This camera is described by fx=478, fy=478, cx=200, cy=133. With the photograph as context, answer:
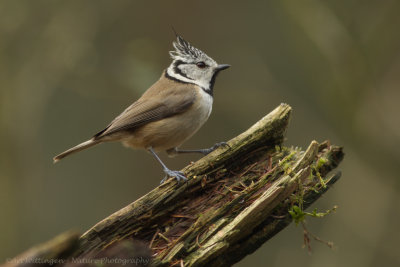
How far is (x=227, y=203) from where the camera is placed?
3633mm

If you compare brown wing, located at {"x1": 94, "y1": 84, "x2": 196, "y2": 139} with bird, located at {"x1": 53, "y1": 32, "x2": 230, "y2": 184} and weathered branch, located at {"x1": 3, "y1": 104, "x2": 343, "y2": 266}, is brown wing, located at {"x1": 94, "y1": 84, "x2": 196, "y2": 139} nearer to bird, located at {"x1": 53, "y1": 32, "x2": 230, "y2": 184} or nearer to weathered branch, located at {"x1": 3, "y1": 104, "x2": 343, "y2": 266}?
bird, located at {"x1": 53, "y1": 32, "x2": 230, "y2": 184}

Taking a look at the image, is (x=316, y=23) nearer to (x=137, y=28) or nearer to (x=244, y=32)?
(x=244, y=32)

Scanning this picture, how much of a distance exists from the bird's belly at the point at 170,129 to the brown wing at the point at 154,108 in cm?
6

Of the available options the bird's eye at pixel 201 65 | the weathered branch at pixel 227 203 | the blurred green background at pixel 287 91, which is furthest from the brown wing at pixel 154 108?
the blurred green background at pixel 287 91

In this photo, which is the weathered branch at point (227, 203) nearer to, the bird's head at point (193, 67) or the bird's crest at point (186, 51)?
the bird's head at point (193, 67)

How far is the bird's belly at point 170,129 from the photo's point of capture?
197 inches

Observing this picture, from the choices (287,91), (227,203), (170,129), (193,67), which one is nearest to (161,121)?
(170,129)

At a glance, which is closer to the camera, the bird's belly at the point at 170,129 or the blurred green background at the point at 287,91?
the bird's belly at the point at 170,129

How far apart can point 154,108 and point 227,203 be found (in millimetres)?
1811

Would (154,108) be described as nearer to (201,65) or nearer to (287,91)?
(201,65)

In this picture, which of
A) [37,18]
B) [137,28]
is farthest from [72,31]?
[137,28]

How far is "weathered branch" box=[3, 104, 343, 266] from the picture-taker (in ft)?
10.8

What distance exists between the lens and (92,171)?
9.10 m

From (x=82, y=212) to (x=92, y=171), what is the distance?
0.86 m
